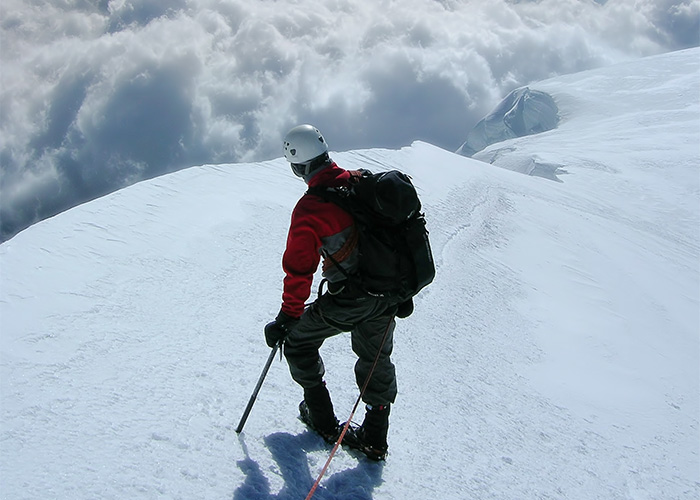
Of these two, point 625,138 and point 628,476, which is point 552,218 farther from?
point 625,138

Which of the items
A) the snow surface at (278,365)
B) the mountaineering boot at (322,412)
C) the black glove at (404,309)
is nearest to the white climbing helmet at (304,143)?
the black glove at (404,309)

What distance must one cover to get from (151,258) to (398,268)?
12.0 ft

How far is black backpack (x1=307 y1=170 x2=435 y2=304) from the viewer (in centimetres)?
289

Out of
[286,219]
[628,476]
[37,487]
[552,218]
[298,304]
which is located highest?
[298,304]

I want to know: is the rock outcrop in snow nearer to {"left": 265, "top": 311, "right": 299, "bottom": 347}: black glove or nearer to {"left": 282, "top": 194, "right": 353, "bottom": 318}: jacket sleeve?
{"left": 282, "top": 194, "right": 353, "bottom": 318}: jacket sleeve

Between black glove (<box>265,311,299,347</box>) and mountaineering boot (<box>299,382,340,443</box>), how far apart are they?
0.52 meters

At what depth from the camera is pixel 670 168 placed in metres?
24.6

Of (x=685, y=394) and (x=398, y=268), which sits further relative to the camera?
(x=685, y=394)

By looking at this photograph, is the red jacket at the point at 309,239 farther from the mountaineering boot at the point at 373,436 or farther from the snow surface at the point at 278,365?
the snow surface at the point at 278,365

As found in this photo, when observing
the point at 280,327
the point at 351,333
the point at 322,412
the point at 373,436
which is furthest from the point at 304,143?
the point at 373,436

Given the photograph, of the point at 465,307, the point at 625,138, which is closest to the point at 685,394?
the point at 465,307

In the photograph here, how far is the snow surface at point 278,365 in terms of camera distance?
9.87ft

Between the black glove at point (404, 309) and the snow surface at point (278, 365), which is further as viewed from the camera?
the black glove at point (404, 309)

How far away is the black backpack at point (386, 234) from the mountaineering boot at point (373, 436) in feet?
2.50
